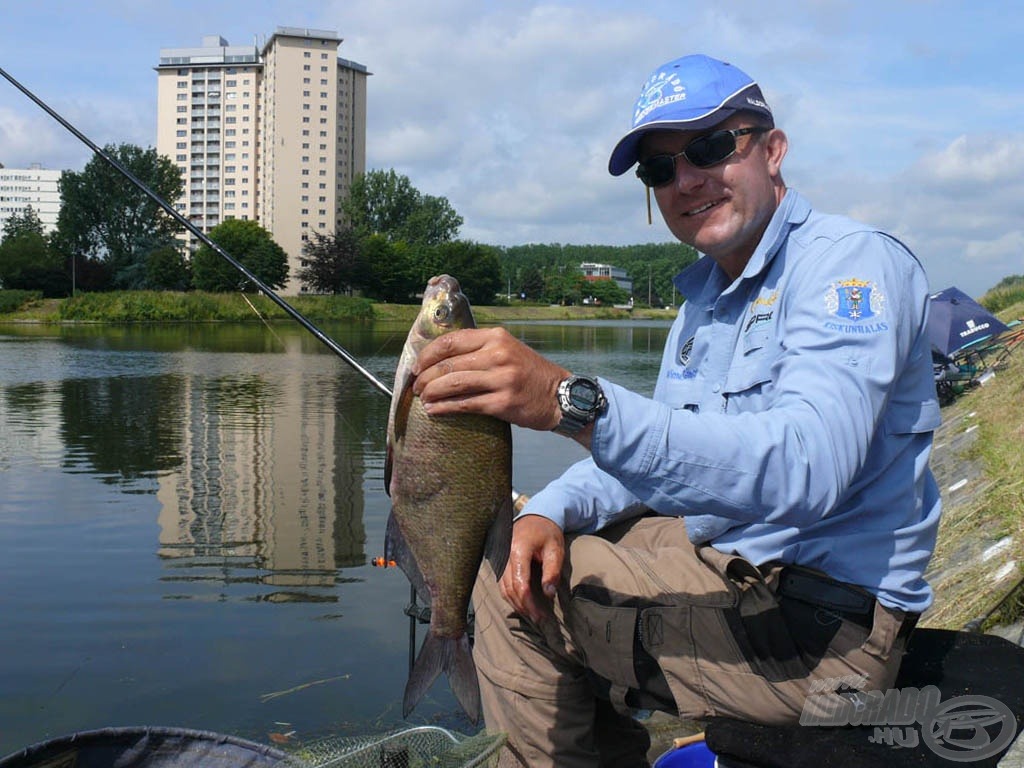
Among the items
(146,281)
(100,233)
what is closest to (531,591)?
(146,281)

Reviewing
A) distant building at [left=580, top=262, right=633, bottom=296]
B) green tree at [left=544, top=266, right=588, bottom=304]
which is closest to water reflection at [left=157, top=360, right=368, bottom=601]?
green tree at [left=544, top=266, right=588, bottom=304]

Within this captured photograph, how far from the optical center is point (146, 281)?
79875 millimetres

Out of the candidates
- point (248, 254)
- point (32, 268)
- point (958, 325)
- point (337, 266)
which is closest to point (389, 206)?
point (248, 254)

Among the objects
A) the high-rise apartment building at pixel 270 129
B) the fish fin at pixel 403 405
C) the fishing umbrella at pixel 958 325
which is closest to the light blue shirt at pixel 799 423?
the fish fin at pixel 403 405

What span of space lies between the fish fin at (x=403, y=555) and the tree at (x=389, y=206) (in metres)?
112

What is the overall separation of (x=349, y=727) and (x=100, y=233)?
308 feet

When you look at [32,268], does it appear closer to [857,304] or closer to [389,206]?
[389,206]

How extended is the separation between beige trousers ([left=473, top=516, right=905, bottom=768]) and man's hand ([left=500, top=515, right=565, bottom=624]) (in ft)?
0.17

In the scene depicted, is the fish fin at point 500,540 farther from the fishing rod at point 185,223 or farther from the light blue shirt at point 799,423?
the fishing rod at point 185,223

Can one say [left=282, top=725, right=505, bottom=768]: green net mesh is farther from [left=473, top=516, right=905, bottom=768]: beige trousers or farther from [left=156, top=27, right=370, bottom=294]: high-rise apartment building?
[left=156, top=27, right=370, bottom=294]: high-rise apartment building

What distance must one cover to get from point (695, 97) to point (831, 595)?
4.95 feet

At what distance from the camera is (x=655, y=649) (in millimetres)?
2758

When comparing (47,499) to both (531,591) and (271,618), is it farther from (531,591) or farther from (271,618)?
(531,591)

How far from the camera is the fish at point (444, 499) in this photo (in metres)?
2.35
